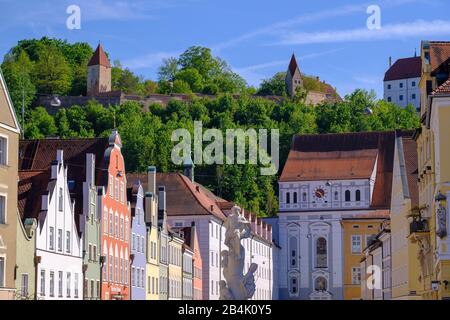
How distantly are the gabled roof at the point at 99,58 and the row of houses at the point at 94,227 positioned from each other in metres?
94.1

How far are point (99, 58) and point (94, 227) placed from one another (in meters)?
127

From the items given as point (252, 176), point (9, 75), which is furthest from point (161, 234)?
point (9, 75)

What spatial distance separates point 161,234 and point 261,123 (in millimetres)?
91728

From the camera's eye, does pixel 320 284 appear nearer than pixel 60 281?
No

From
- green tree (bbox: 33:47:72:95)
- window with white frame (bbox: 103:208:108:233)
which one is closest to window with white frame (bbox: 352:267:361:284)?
window with white frame (bbox: 103:208:108:233)

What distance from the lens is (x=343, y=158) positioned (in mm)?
128750

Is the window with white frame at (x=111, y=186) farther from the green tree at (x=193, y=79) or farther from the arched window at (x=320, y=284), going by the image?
the green tree at (x=193, y=79)

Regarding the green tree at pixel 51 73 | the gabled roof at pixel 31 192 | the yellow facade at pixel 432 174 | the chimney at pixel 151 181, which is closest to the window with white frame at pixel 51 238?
the gabled roof at pixel 31 192

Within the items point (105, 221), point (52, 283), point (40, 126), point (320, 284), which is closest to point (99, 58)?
point (40, 126)

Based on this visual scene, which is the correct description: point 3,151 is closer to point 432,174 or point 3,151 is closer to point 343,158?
point 432,174

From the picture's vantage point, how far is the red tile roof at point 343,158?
413ft

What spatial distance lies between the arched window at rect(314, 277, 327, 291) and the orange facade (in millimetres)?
59214
